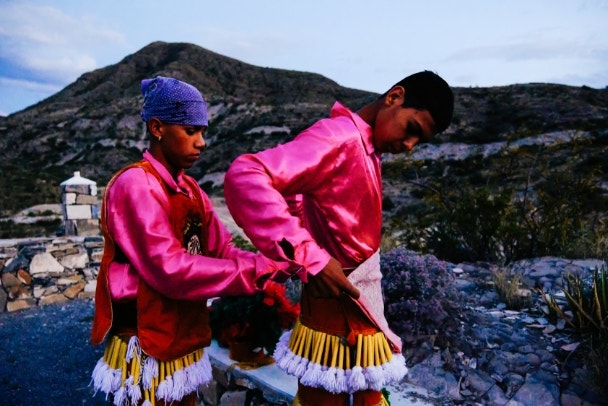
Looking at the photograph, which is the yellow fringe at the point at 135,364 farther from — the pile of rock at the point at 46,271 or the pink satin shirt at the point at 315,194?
the pile of rock at the point at 46,271

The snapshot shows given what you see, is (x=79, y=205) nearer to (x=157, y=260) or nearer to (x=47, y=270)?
(x=47, y=270)

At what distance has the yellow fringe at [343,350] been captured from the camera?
148cm

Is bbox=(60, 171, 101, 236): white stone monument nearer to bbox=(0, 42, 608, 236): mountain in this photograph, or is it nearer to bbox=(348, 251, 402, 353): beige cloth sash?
bbox=(348, 251, 402, 353): beige cloth sash

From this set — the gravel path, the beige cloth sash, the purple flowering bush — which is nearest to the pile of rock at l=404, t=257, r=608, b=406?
the purple flowering bush

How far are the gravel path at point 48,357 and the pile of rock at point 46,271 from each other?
1.02 ft

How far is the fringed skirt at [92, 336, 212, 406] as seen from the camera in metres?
1.65

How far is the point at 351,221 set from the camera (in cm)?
149

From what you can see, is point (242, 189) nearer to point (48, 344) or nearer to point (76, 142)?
point (48, 344)

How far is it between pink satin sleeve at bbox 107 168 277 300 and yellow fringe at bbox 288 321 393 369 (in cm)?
32

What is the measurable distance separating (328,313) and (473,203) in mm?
5354

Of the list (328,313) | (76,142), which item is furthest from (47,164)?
(328,313)

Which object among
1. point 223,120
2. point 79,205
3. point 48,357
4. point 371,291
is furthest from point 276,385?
point 223,120

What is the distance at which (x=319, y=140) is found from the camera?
4.54 feet

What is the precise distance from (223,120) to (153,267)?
42771 millimetres
